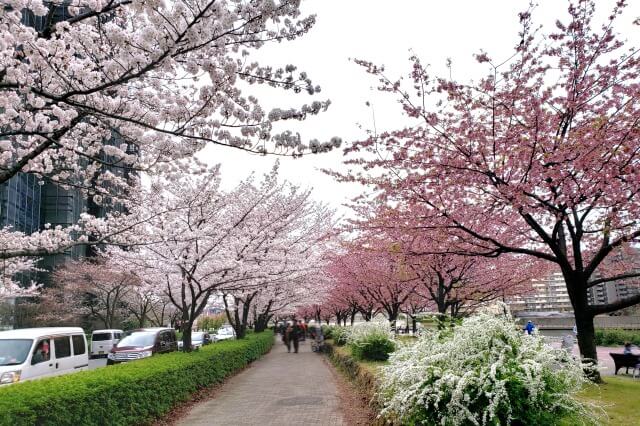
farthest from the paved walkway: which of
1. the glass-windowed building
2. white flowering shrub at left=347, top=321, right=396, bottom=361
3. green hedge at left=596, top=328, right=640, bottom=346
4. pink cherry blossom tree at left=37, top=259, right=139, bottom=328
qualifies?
the glass-windowed building

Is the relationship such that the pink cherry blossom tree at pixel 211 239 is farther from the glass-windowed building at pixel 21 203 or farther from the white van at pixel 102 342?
the glass-windowed building at pixel 21 203

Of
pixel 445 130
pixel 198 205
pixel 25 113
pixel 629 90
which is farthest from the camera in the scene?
pixel 198 205

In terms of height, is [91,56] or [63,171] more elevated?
[91,56]

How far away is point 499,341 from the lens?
4930mm

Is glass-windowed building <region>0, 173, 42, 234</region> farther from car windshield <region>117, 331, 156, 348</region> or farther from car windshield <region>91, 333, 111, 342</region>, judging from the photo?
car windshield <region>117, 331, 156, 348</region>

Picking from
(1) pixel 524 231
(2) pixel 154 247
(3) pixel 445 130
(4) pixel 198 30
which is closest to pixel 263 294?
(2) pixel 154 247

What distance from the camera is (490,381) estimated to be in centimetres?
438

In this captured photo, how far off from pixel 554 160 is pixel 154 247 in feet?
33.0

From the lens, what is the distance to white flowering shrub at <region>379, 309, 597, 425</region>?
4273mm

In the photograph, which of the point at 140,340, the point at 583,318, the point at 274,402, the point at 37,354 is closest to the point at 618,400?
the point at 583,318

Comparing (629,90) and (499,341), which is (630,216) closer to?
(629,90)

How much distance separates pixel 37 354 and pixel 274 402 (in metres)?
4.88

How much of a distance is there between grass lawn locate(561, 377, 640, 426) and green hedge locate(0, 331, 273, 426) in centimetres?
531

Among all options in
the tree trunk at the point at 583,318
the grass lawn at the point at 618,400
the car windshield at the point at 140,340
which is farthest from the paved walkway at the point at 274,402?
the tree trunk at the point at 583,318
